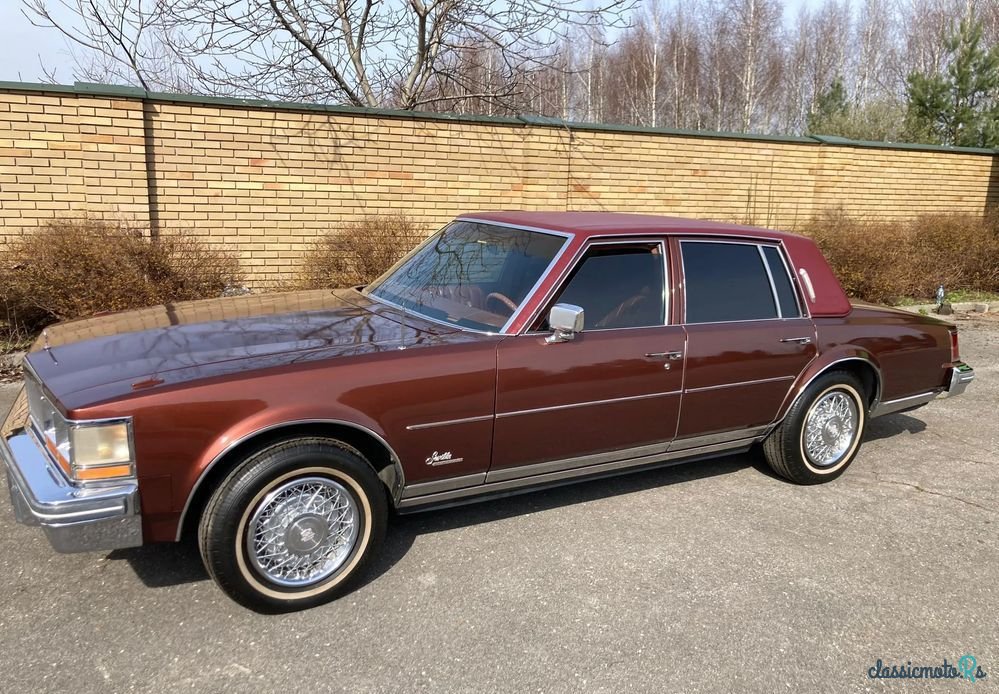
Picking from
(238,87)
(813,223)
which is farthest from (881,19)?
(238,87)

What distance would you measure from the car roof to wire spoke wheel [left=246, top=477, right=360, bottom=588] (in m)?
1.80

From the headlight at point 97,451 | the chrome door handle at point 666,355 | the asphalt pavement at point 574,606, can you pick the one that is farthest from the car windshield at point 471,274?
the headlight at point 97,451

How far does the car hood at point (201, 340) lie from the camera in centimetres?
292

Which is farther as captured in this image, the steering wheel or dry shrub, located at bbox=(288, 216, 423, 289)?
dry shrub, located at bbox=(288, 216, 423, 289)

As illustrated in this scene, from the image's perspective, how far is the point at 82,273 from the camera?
6914 millimetres

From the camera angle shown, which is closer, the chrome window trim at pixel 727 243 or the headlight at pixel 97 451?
the headlight at pixel 97 451

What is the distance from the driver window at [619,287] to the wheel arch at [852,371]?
1066 millimetres

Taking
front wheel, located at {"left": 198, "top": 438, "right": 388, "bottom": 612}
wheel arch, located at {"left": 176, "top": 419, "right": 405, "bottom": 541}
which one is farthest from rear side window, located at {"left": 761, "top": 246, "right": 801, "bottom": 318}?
front wheel, located at {"left": 198, "top": 438, "right": 388, "bottom": 612}

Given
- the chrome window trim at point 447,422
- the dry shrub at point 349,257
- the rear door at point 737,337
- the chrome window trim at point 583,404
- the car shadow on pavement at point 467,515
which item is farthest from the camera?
the dry shrub at point 349,257

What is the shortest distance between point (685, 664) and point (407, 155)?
310 inches

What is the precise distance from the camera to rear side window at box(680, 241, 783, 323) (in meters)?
4.15

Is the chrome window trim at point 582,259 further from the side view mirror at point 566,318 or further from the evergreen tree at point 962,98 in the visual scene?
the evergreen tree at point 962,98

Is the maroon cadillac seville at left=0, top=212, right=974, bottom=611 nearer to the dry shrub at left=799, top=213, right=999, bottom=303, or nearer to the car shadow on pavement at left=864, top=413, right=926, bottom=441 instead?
the car shadow on pavement at left=864, top=413, right=926, bottom=441

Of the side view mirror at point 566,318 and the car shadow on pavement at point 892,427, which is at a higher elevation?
the side view mirror at point 566,318
